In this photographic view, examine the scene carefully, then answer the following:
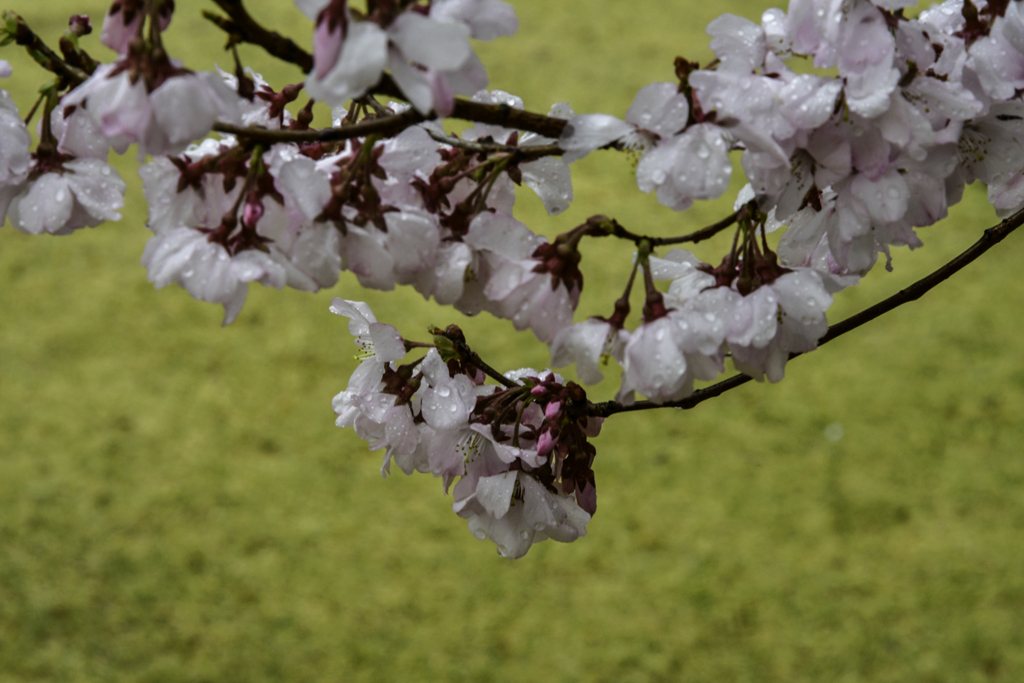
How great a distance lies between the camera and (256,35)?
1.74 ft

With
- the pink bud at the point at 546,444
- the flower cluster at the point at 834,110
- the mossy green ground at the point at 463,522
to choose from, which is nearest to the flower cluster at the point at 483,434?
the pink bud at the point at 546,444

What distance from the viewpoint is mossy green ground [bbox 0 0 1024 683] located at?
207 cm

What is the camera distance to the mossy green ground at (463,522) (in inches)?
81.4

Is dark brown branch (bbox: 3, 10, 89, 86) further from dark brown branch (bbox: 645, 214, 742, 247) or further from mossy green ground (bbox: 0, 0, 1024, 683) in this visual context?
mossy green ground (bbox: 0, 0, 1024, 683)

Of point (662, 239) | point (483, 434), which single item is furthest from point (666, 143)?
point (483, 434)

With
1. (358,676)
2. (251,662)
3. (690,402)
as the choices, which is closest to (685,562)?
(358,676)

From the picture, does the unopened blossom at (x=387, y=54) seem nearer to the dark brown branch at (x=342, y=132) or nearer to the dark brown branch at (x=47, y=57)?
the dark brown branch at (x=342, y=132)

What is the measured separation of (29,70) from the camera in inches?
163

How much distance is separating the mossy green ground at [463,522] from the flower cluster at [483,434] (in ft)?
4.47

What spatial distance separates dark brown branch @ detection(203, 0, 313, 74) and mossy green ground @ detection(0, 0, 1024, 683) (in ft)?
5.60

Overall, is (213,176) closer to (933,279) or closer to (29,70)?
(933,279)

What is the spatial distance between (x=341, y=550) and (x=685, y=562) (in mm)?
787

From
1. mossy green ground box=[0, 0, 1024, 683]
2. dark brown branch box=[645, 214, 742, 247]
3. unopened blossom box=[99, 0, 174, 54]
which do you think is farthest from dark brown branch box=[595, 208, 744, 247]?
mossy green ground box=[0, 0, 1024, 683]

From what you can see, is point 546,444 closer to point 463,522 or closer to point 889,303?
point 889,303
